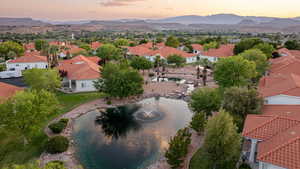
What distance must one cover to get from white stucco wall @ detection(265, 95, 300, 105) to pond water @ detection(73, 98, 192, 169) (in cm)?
1069

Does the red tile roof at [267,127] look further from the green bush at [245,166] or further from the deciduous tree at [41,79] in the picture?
the deciduous tree at [41,79]

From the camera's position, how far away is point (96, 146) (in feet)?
71.6

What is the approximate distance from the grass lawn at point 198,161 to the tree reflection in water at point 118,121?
9.20 m

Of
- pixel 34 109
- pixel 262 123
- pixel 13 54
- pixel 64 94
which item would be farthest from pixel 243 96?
pixel 13 54

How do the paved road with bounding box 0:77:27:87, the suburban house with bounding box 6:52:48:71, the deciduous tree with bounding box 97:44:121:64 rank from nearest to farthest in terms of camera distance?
1. the paved road with bounding box 0:77:27:87
2. the suburban house with bounding box 6:52:48:71
3. the deciduous tree with bounding box 97:44:121:64

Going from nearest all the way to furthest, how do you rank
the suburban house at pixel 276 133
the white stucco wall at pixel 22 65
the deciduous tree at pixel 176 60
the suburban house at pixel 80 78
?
the suburban house at pixel 276 133
the suburban house at pixel 80 78
the white stucco wall at pixel 22 65
the deciduous tree at pixel 176 60

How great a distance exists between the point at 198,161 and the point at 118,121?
43.9ft

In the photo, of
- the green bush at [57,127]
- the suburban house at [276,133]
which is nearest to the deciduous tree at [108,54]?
the green bush at [57,127]

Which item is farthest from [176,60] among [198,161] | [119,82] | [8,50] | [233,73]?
[8,50]

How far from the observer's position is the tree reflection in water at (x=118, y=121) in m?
25.0

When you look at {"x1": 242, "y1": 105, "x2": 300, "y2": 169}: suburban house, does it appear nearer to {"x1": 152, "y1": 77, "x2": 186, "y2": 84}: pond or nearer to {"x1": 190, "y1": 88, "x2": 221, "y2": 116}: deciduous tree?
{"x1": 190, "y1": 88, "x2": 221, "y2": 116}: deciduous tree

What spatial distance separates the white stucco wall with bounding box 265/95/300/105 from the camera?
23.5m

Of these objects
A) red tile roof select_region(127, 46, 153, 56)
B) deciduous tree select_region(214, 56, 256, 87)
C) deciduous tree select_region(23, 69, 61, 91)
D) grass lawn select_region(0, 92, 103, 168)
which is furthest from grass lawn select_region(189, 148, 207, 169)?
red tile roof select_region(127, 46, 153, 56)

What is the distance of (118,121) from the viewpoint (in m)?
27.8
